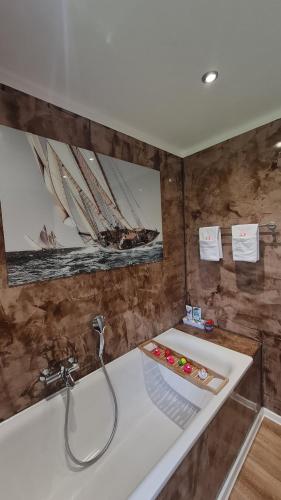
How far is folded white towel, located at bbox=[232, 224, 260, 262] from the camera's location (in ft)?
5.35

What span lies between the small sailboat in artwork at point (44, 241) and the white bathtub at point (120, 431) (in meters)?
0.92

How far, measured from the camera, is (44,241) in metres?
1.25

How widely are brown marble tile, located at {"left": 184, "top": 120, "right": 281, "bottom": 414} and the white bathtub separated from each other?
0.38 m

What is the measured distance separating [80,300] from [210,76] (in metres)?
1.58

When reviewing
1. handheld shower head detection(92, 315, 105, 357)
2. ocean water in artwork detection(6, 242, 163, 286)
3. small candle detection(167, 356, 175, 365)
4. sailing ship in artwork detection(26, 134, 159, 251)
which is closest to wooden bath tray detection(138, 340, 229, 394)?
small candle detection(167, 356, 175, 365)

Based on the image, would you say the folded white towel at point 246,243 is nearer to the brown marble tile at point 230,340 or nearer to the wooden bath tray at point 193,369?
the brown marble tile at point 230,340

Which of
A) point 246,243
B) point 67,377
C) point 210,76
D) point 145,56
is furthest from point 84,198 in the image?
point 246,243

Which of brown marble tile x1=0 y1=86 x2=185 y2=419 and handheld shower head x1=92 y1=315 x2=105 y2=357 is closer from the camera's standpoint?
brown marble tile x1=0 y1=86 x2=185 y2=419

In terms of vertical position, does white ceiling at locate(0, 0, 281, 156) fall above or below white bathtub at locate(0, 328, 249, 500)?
above

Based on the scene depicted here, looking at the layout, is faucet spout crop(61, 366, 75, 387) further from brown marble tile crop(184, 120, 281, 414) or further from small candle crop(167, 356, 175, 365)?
brown marble tile crop(184, 120, 281, 414)

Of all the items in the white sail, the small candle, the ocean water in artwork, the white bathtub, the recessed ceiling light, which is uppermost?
the recessed ceiling light

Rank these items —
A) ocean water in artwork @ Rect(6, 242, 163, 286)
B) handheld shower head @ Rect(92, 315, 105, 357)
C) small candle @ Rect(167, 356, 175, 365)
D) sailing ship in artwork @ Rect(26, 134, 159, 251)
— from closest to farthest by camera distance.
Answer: ocean water in artwork @ Rect(6, 242, 163, 286)
sailing ship in artwork @ Rect(26, 134, 159, 251)
handheld shower head @ Rect(92, 315, 105, 357)
small candle @ Rect(167, 356, 175, 365)

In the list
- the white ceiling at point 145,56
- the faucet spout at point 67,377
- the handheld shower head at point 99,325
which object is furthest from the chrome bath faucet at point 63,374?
the white ceiling at point 145,56

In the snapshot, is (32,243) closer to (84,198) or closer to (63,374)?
(84,198)
